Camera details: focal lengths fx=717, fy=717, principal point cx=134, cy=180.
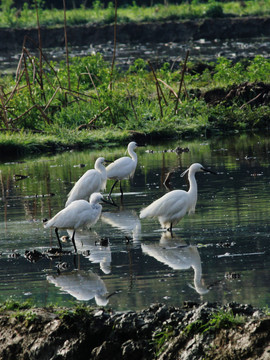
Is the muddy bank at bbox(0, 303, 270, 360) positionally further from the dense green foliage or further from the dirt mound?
→ the dense green foliage

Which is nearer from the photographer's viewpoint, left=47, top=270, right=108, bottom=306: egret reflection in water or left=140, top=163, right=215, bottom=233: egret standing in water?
left=47, top=270, right=108, bottom=306: egret reflection in water

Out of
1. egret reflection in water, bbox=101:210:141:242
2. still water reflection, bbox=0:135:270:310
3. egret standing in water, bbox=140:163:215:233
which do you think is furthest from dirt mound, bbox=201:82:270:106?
Result: egret standing in water, bbox=140:163:215:233

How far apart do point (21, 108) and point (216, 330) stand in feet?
57.2

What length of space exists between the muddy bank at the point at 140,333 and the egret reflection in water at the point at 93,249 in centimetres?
197

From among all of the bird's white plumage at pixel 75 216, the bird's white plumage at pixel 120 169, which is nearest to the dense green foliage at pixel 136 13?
the bird's white plumage at pixel 120 169

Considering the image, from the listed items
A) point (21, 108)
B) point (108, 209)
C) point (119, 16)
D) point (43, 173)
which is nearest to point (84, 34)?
point (119, 16)

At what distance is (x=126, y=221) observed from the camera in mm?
11094

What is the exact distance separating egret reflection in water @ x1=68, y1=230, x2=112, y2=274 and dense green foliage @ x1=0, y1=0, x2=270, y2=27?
184ft

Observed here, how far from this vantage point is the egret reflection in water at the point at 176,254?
7.97 m

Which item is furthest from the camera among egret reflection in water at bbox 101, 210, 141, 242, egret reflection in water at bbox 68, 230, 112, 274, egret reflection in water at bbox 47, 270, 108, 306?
egret reflection in water at bbox 101, 210, 141, 242

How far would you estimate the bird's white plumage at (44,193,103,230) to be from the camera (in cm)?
913

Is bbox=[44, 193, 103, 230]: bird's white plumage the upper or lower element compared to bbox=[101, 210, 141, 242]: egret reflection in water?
upper

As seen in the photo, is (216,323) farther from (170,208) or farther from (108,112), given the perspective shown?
(108,112)

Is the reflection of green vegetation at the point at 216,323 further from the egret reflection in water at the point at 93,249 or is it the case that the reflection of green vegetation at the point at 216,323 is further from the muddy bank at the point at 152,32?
the muddy bank at the point at 152,32
